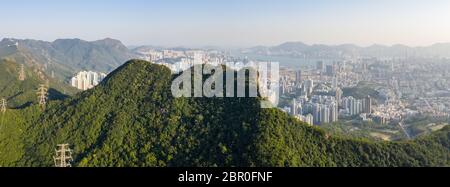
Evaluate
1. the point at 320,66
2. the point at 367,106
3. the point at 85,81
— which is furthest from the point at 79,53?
the point at 367,106

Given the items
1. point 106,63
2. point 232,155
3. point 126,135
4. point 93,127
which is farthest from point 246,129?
point 106,63

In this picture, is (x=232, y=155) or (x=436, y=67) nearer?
(x=232, y=155)

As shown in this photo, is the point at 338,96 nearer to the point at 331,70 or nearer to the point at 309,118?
the point at 309,118

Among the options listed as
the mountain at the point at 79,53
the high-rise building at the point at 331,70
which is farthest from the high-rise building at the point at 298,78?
the mountain at the point at 79,53

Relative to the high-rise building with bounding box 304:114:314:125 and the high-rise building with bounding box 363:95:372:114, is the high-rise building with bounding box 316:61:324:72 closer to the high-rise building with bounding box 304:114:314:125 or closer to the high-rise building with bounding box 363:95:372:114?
the high-rise building with bounding box 363:95:372:114
